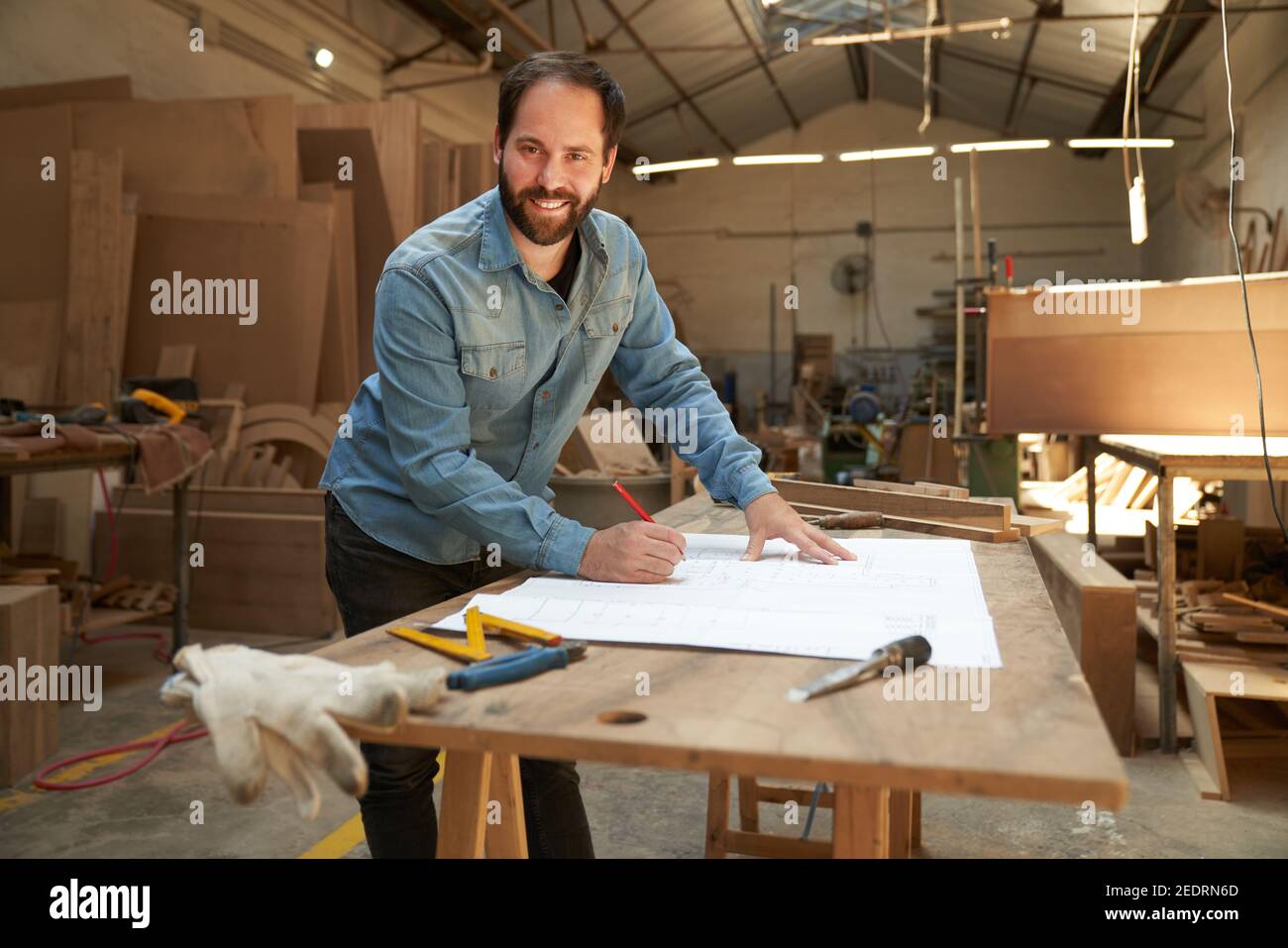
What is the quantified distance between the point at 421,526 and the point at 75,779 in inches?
84.4

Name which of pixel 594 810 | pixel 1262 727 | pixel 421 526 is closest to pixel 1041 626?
pixel 421 526

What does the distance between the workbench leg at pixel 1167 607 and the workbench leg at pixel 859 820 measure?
96.8 inches

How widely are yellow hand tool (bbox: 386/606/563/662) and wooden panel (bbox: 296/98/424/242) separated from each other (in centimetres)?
542

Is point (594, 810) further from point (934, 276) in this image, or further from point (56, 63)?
point (934, 276)

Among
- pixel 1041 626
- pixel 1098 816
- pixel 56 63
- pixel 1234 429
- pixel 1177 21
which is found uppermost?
pixel 1177 21

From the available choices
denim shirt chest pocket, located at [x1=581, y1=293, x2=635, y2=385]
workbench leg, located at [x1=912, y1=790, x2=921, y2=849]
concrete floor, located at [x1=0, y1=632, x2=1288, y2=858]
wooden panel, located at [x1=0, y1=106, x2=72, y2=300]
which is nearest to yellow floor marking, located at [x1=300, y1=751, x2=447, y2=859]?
concrete floor, located at [x1=0, y1=632, x2=1288, y2=858]

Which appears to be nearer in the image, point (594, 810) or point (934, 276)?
point (594, 810)

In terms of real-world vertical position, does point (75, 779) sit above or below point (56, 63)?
below

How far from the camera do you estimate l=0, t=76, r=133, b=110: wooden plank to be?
19.0ft

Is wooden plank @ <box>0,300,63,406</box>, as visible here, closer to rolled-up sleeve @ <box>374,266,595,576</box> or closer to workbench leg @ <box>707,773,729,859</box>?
workbench leg @ <box>707,773,729,859</box>

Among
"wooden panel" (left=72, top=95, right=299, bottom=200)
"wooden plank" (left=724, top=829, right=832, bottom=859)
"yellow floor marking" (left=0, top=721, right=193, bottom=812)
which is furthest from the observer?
"wooden panel" (left=72, top=95, right=299, bottom=200)

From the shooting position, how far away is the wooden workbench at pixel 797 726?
0.77 meters
